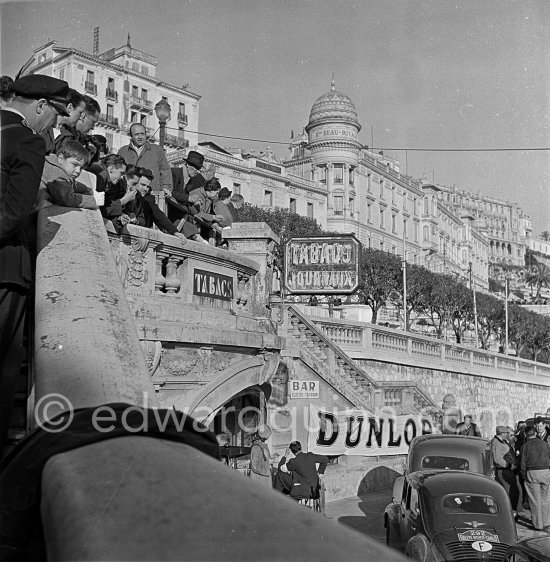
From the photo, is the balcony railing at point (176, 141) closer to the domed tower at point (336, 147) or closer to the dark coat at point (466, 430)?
the domed tower at point (336, 147)

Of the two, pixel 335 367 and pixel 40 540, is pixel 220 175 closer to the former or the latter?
pixel 335 367

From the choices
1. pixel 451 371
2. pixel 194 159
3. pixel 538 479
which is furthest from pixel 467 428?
pixel 451 371

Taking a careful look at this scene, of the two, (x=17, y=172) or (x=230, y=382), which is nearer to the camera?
(x=17, y=172)

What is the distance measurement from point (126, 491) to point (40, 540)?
0.61 metres

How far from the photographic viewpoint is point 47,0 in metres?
4.70

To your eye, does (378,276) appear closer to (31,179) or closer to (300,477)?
(300,477)

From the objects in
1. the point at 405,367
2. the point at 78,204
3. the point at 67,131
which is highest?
the point at 67,131

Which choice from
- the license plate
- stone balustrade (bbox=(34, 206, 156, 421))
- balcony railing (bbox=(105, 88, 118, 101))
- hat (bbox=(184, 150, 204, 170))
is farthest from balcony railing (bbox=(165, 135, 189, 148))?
stone balustrade (bbox=(34, 206, 156, 421))

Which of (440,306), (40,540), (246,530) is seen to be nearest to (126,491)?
(246,530)

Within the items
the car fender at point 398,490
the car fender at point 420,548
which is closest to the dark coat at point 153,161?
the car fender at point 398,490

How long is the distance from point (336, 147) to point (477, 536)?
25.9 meters

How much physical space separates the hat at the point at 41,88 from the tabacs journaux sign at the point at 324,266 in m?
22.2

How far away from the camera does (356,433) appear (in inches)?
691

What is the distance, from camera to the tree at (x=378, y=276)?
48.1 m
